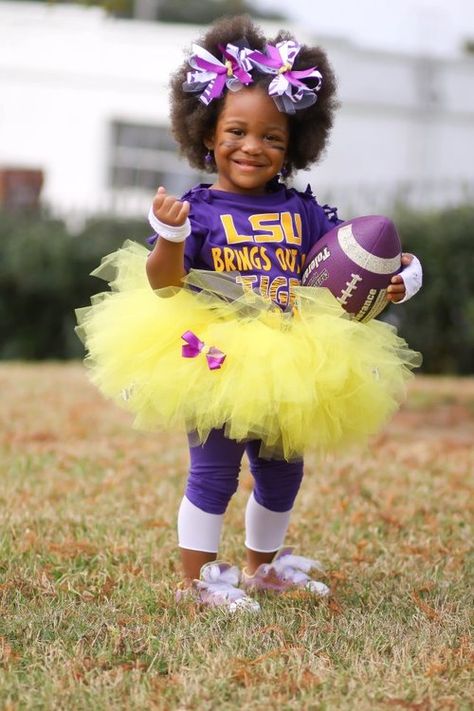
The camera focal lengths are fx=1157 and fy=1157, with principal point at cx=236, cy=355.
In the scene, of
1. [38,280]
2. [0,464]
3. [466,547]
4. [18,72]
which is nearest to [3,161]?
[18,72]

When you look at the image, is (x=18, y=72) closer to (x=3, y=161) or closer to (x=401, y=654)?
(x=3, y=161)

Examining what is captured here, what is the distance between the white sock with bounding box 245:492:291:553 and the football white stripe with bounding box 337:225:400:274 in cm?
91

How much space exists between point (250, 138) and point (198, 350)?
2.43ft

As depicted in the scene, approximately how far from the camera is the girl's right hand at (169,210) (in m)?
3.34

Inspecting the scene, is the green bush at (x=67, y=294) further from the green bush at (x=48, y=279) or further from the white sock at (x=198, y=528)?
the white sock at (x=198, y=528)

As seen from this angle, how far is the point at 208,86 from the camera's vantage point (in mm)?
3730

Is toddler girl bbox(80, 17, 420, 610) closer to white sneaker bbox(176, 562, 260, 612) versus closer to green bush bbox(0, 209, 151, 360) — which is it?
white sneaker bbox(176, 562, 260, 612)

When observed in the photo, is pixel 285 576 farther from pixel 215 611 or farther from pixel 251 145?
pixel 251 145

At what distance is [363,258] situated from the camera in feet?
11.7

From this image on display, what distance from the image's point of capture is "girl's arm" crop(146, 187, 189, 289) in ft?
11.0

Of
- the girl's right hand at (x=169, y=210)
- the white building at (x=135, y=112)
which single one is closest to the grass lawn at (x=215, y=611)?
the girl's right hand at (x=169, y=210)

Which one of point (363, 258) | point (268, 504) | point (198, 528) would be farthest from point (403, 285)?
point (198, 528)

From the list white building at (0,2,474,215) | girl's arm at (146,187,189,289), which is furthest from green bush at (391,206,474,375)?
white building at (0,2,474,215)

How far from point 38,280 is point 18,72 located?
9053 mm
